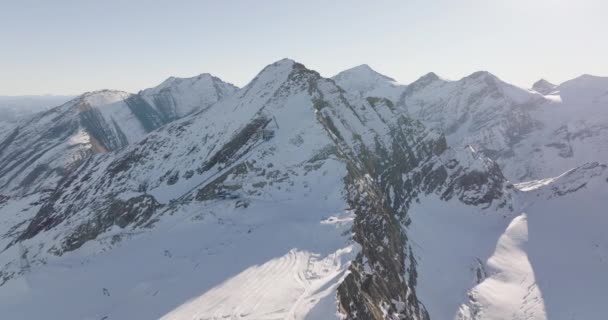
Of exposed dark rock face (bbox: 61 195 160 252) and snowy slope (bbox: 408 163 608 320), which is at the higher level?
exposed dark rock face (bbox: 61 195 160 252)

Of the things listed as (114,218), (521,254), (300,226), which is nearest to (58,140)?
(114,218)

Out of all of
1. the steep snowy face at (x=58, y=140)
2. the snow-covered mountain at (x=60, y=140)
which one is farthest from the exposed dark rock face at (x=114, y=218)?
the steep snowy face at (x=58, y=140)

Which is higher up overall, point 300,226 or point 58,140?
point 58,140

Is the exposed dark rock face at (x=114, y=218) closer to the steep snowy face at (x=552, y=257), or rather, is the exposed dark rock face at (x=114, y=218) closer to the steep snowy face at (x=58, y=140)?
the steep snowy face at (x=552, y=257)

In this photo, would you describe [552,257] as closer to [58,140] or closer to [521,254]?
[521,254]

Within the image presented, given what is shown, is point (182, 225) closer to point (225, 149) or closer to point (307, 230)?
point (307, 230)

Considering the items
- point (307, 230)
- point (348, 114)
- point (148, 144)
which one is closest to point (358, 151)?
point (348, 114)

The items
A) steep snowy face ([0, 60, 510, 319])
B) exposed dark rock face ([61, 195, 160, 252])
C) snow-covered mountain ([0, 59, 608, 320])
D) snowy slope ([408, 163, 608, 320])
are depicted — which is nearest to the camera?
steep snowy face ([0, 60, 510, 319])

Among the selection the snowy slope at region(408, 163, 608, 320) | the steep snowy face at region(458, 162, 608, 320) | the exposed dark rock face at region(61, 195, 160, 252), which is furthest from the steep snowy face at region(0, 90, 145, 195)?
the steep snowy face at region(458, 162, 608, 320)

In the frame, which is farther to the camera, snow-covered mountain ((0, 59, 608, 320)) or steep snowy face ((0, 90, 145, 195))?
steep snowy face ((0, 90, 145, 195))

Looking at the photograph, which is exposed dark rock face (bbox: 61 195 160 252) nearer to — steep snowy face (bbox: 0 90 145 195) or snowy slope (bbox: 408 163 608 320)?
snowy slope (bbox: 408 163 608 320)
